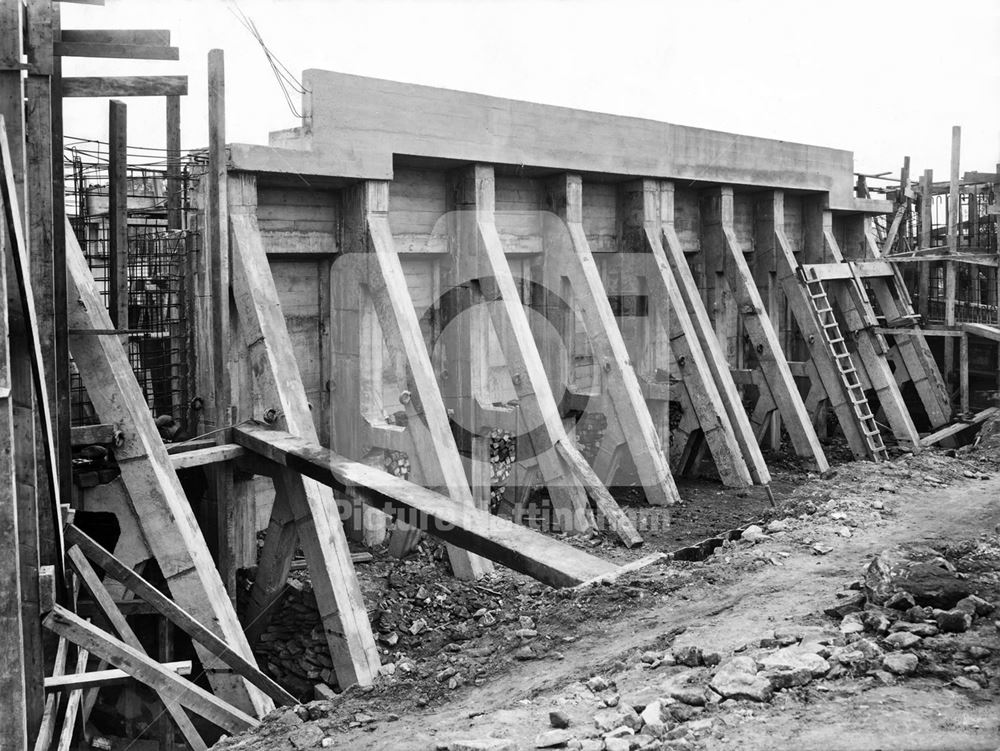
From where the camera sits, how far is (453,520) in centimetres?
604

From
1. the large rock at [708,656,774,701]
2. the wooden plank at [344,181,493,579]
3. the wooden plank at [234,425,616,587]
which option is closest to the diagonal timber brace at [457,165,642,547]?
the wooden plank at [344,181,493,579]

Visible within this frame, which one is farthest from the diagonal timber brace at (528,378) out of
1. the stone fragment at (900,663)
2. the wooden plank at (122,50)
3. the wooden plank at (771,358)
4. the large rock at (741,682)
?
the stone fragment at (900,663)

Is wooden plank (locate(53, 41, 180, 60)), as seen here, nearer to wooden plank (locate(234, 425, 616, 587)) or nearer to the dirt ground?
wooden plank (locate(234, 425, 616, 587))

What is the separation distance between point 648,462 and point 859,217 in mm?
8164

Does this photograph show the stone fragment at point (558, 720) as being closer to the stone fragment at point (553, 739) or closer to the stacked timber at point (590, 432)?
the stone fragment at point (553, 739)

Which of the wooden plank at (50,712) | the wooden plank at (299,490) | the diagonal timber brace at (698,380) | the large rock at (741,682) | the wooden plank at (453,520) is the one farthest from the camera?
the diagonal timber brace at (698,380)

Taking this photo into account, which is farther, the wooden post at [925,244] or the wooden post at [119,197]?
the wooden post at [925,244]

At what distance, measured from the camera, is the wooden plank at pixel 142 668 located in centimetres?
564

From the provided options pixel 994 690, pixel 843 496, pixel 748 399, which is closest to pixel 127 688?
pixel 843 496

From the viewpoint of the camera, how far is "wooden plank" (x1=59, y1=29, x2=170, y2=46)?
6.48 metres

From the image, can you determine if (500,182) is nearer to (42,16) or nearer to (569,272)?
(569,272)

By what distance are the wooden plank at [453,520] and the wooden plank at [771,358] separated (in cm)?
751

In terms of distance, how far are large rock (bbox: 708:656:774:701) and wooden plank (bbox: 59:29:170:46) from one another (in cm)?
504

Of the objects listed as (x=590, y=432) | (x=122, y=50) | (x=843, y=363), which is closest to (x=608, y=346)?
(x=590, y=432)
